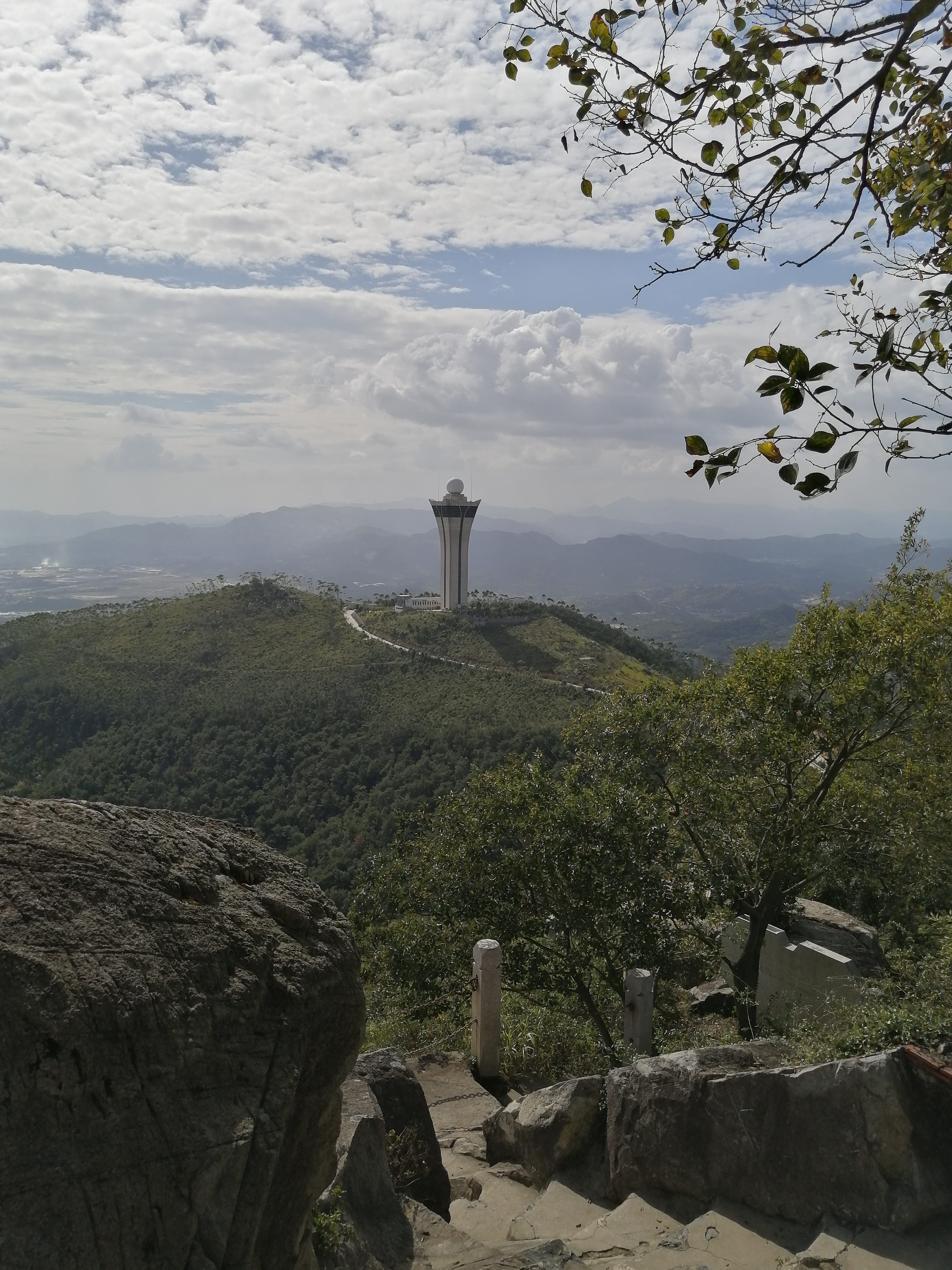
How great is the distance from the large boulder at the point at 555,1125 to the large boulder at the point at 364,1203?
1319 mm

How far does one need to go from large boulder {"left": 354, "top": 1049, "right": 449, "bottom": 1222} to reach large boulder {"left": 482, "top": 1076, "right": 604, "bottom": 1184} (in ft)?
1.85

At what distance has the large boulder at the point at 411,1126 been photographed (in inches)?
208

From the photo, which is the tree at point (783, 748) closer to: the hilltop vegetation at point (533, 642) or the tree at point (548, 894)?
the tree at point (548, 894)

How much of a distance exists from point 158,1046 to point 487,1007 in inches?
198

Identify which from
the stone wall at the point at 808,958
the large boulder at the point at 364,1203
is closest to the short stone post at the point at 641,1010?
the stone wall at the point at 808,958

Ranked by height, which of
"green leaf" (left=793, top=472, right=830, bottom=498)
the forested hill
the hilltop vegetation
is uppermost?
"green leaf" (left=793, top=472, right=830, bottom=498)

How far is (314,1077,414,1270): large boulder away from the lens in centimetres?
379

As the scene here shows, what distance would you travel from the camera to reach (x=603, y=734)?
1056 cm

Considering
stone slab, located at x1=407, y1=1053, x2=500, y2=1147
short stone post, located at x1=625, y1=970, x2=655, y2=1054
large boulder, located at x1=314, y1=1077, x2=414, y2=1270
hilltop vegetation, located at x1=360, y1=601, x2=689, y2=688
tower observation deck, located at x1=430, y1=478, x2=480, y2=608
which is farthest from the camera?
tower observation deck, located at x1=430, y1=478, x2=480, y2=608

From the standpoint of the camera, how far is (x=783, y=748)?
9.08 m

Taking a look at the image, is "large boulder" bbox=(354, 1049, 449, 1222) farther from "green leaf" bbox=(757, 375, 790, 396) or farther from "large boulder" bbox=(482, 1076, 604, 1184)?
"green leaf" bbox=(757, 375, 790, 396)

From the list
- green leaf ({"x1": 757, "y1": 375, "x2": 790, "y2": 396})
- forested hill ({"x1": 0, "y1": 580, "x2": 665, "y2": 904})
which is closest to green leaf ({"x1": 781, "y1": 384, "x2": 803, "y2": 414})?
green leaf ({"x1": 757, "y1": 375, "x2": 790, "y2": 396})

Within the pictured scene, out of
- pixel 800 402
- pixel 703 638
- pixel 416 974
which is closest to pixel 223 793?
pixel 416 974

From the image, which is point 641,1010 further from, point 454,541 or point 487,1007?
point 454,541
